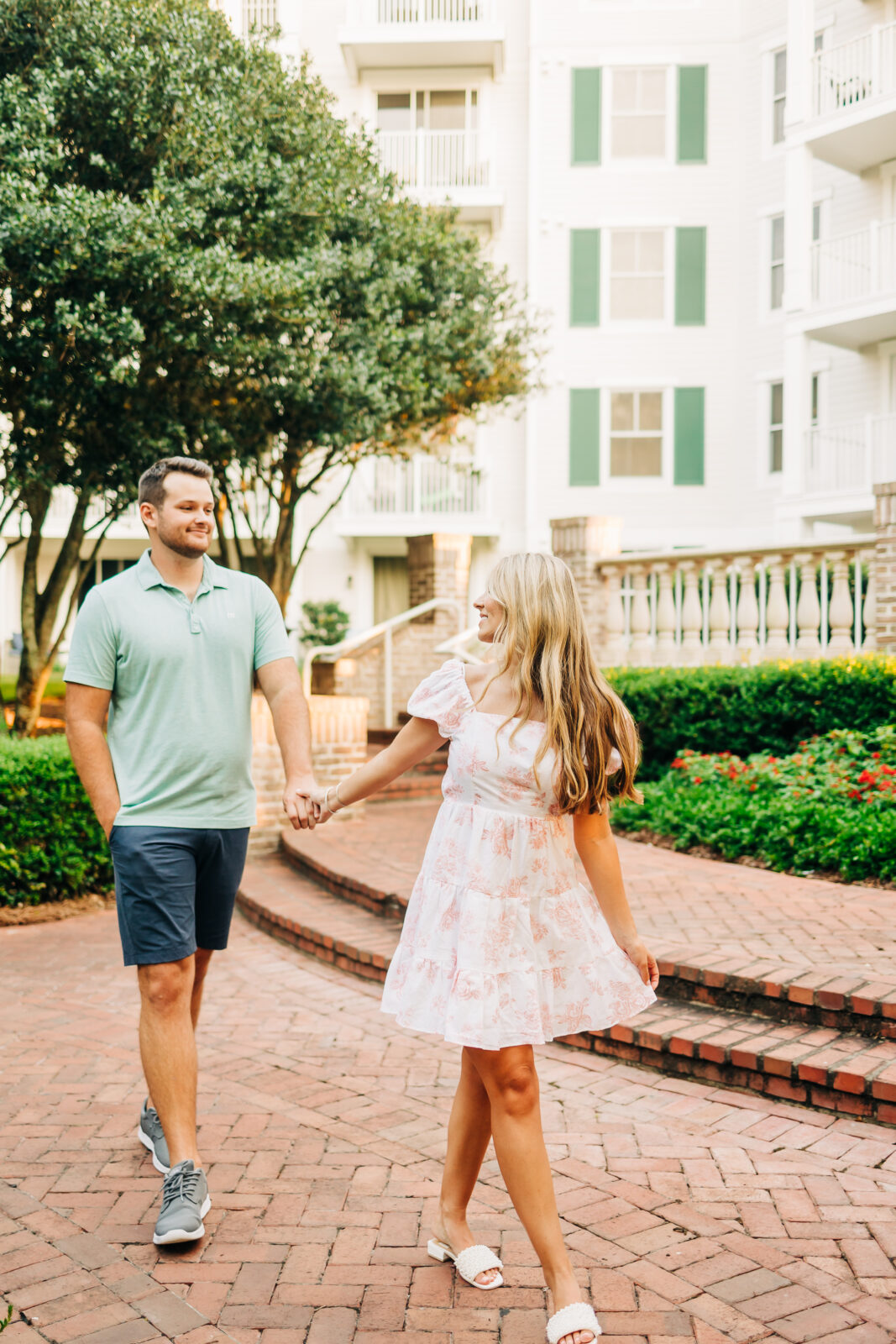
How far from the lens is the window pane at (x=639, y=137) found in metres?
20.5

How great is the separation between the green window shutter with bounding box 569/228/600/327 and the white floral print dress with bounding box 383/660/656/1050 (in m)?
19.3

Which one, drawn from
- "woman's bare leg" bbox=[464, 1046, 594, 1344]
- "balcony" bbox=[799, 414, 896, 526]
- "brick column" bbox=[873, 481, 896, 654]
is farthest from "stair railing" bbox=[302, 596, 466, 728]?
"woman's bare leg" bbox=[464, 1046, 594, 1344]

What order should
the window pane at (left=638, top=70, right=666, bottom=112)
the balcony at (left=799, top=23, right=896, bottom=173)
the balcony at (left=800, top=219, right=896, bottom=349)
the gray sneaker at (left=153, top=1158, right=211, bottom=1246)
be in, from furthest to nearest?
the window pane at (left=638, top=70, right=666, bottom=112), the balcony at (left=800, top=219, right=896, bottom=349), the balcony at (left=799, top=23, right=896, bottom=173), the gray sneaker at (left=153, top=1158, right=211, bottom=1246)

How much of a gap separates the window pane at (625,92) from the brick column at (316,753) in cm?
1592

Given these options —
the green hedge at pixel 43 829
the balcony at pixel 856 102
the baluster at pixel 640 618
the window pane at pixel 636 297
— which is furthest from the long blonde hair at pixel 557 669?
the window pane at pixel 636 297

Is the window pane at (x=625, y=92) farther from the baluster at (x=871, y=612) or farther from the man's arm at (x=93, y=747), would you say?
the man's arm at (x=93, y=747)

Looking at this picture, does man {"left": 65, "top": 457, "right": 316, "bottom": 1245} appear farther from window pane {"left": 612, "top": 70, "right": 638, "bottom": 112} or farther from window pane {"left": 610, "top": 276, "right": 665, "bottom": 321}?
window pane {"left": 612, "top": 70, "right": 638, "bottom": 112}

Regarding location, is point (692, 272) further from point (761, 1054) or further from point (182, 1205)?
point (182, 1205)

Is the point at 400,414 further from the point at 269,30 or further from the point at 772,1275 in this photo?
the point at 772,1275

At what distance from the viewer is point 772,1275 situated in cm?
282

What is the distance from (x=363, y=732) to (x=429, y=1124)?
559 cm

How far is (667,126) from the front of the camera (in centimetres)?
2042

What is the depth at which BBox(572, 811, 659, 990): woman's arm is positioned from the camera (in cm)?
276

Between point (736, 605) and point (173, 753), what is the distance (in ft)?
24.5
